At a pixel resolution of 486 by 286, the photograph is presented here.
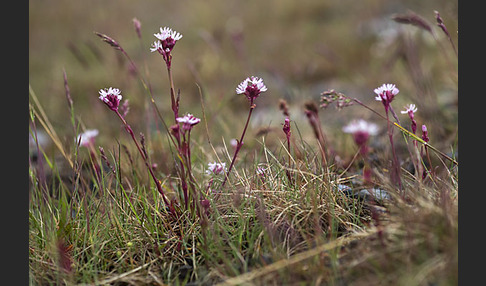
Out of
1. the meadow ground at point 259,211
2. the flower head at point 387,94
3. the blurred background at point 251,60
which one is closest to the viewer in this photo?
the meadow ground at point 259,211

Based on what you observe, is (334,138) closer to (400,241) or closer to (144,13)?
(400,241)

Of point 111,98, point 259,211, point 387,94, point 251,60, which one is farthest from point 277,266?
point 251,60

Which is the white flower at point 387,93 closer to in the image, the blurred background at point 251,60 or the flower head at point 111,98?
the blurred background at point 251,60

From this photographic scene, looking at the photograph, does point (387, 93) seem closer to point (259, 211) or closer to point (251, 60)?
point (259, 211)

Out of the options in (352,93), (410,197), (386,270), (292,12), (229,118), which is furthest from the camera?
(292,12)

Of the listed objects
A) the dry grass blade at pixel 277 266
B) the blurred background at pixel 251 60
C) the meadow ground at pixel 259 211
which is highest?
the blurred background at pixel 251 60

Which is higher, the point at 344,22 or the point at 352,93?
the point at 344,22

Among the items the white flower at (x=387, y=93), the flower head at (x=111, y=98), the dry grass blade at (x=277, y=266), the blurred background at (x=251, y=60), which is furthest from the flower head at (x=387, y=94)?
the flower head at (x=111, y=98)

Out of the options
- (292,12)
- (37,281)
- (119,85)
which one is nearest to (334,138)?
(37,281)

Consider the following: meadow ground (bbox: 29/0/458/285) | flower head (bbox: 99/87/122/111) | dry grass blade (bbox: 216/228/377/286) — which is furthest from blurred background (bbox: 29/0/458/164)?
dry grass blade (bbox: 216/228/377/286)
